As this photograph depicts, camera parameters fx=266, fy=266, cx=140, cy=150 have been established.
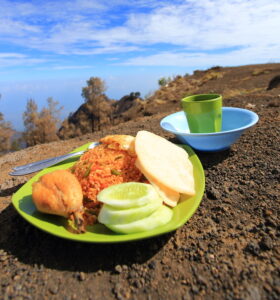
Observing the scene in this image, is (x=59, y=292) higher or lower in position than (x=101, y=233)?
lower

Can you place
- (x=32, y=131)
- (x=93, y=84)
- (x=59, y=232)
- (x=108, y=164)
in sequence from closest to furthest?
(x=59, y=232)
(x=108, y=164)
(x=32, y=131)
(x=93, y=84)

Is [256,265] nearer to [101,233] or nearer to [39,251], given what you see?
[101,233]

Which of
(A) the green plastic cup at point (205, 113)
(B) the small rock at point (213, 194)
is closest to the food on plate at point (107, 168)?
(B) the small rock at point (213, 194)

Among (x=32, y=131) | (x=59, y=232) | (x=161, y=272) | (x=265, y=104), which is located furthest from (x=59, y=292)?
(x=32, y=131)

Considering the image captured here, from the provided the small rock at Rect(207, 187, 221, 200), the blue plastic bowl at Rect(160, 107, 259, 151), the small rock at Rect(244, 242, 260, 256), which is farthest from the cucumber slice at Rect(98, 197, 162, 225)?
the blue plastic bowl at Rect(160, 107, 259, 151)

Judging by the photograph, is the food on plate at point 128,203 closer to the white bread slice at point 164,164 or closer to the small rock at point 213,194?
the white bread slice at point 164,164

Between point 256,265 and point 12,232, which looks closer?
point 256,265
